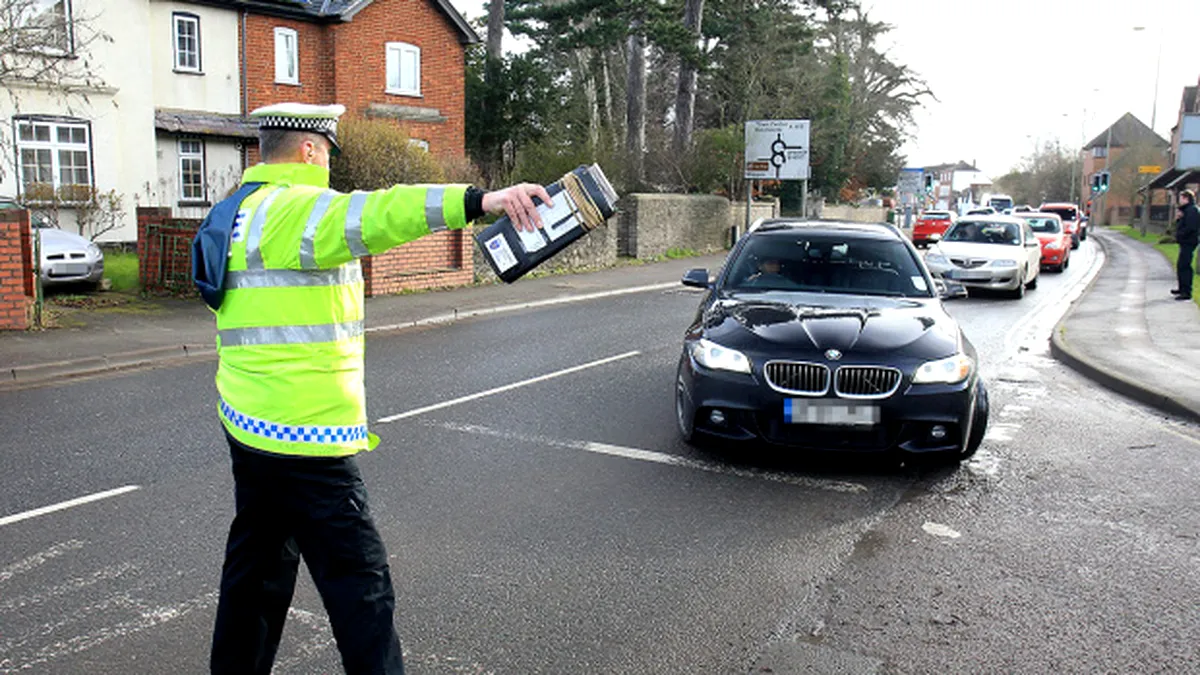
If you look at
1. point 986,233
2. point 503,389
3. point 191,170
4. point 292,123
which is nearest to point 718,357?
point 503,389

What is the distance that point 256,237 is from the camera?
285cm

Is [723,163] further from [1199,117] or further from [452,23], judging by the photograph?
[1199,117]

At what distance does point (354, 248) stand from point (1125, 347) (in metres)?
11.4

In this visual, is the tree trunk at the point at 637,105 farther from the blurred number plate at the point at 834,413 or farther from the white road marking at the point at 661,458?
the blurred number plate at the point at 834,413

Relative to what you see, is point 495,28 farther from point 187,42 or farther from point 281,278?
point 281,278

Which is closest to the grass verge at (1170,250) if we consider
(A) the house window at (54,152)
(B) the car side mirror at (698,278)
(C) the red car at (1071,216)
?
(C) the red car at (1071,216)

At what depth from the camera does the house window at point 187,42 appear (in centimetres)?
2398

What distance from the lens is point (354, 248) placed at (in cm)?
273

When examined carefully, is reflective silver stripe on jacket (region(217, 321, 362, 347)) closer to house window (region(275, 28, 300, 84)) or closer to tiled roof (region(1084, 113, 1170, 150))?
house window (region(275, 28, 300, 84))

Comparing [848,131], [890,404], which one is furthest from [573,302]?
[848,131]

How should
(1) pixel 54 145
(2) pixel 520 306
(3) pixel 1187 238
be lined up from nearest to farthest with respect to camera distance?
1. (2) pixel 520 306
2. (3) pixel 1187 238
3. (1) pixel 54 145

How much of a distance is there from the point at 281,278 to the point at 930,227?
123 feet

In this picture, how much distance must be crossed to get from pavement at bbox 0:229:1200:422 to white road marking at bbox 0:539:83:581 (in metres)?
5.12

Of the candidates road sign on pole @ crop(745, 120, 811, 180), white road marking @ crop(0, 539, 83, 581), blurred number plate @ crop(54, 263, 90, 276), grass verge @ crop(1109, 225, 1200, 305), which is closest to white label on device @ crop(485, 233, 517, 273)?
white road marking @ crop(0, 539, 83, 581)
